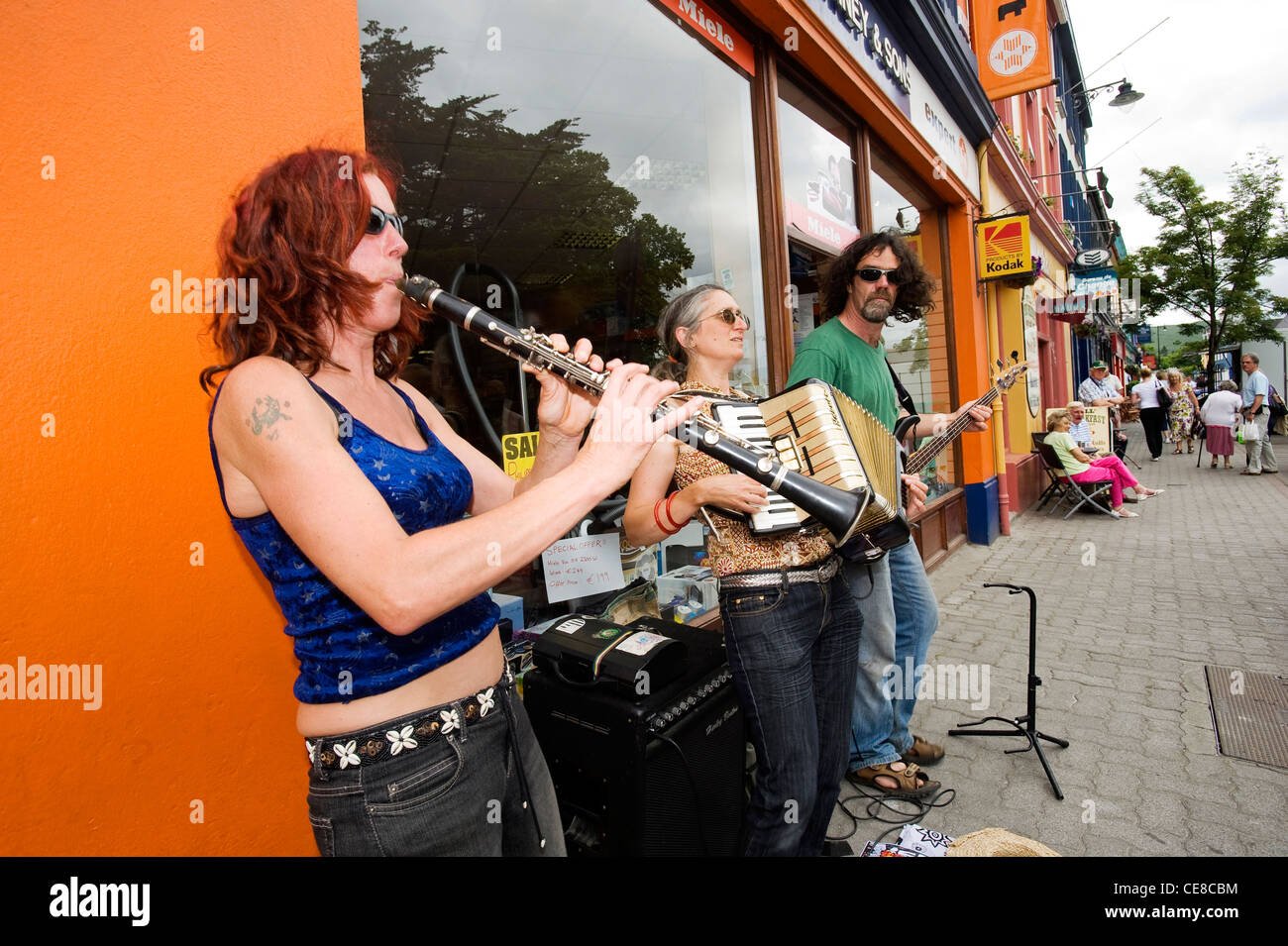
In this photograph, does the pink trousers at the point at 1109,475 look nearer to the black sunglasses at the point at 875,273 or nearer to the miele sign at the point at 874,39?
the miele sign at the point at 874,39

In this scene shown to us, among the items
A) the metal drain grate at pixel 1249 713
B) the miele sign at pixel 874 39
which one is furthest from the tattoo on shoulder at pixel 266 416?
the miele sign at pixel 874 39

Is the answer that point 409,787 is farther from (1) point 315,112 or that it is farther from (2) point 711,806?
(1) point 315,112

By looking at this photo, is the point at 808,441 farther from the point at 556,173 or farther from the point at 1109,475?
the point at 1109,475

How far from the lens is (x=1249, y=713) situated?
3582 mm

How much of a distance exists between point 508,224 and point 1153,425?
1614 cm

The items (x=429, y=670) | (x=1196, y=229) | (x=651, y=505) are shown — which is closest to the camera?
(x=429, y=670)

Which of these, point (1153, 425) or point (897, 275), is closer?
point (897, 275)

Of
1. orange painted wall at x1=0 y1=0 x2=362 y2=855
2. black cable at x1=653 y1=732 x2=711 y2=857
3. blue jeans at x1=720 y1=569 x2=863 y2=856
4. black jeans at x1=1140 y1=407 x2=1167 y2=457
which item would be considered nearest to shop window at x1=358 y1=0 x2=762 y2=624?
orange painted wall at x1=0 y1=0 x2=362 y2=855

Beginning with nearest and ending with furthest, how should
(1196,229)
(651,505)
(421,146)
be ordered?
(651,505) → (421,146) → (1196,229)

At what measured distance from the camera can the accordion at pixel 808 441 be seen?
2049mm

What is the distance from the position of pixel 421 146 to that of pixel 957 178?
22.2 ft

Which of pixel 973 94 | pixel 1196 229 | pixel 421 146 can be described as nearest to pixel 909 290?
pixel 421 146

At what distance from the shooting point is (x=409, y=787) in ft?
3.97

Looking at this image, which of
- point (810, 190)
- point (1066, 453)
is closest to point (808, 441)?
point (810, 190)
